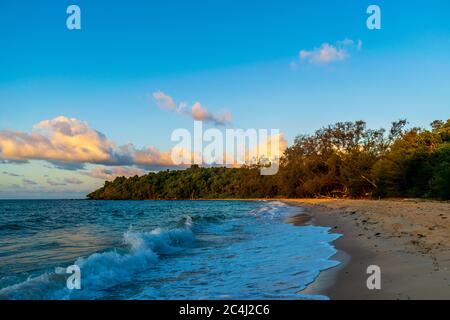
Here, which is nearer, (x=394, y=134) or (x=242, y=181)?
(x=394, y=134)

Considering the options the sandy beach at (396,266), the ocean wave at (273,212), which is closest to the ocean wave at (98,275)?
the sandy beach at (396,266)

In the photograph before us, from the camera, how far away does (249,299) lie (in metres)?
5.98

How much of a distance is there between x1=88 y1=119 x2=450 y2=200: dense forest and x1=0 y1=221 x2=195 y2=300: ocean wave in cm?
3074

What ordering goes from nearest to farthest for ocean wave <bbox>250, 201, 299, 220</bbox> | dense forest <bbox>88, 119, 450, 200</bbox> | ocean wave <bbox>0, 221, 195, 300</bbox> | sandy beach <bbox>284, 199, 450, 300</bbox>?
1. sandy beach <bbox>284, 199, 450, 300</bbox>
2. ocean wave <bbox>0, 221, 195, 300</bbox>
3. ocean wave <bbox>250, 201, 299, 220</bbox>
4. dense forest <bbox>88, 119, 450, 200</bbox>

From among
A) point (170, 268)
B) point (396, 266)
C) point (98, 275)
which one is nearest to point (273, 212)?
Result: point (170, 268)

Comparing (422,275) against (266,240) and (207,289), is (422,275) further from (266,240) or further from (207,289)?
(266,240)

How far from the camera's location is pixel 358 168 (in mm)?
58062

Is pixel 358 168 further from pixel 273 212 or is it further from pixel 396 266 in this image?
pixel 396 266

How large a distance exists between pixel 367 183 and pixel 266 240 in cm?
4936

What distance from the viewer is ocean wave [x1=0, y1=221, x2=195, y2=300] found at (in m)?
6.60

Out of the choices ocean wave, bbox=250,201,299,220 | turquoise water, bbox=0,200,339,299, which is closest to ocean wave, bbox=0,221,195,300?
turquoise water, bbox=0,200,339,299

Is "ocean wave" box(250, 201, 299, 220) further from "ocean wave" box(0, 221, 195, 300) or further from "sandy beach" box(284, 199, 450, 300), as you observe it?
"ocean wave" box(0, 221, 195, 300)
